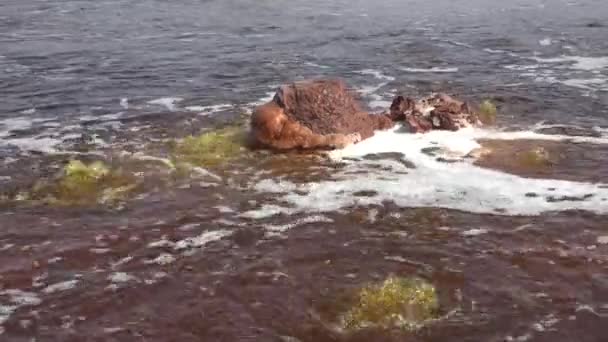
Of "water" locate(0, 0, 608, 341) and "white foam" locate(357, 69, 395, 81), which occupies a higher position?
"white foam" locate(357, 69, 395, 81)

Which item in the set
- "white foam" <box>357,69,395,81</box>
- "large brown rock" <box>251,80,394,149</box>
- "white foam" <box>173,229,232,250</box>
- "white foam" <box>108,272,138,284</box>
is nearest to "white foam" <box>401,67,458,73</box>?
"white foam" <box>357,69,395,81</box>

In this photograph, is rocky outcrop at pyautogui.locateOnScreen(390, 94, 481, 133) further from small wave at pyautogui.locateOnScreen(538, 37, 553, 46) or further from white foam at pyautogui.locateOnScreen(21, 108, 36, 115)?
small wave at pyautogui.locateOnScreen(538, 37, 553, 46)

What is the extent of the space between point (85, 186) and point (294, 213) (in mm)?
3094

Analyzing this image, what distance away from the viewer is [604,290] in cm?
660

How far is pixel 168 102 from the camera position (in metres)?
14.1

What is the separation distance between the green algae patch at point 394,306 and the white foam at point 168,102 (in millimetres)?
8094

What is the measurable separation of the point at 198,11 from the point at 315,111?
1690 cm

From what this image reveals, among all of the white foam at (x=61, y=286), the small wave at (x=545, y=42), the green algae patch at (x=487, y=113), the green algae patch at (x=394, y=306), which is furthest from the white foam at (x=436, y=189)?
the small wave at (x=545, y=42)

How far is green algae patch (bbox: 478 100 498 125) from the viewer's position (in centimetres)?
1237

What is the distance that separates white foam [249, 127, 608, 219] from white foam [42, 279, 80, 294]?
244 centimetres

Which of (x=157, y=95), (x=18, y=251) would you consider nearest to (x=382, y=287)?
(x=18, y=251)

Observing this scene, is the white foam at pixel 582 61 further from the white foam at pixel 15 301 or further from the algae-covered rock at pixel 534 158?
the white foam at pixel 15 301

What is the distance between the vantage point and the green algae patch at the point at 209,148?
1047cm

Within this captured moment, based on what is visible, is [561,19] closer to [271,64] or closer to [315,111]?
[271,64]
